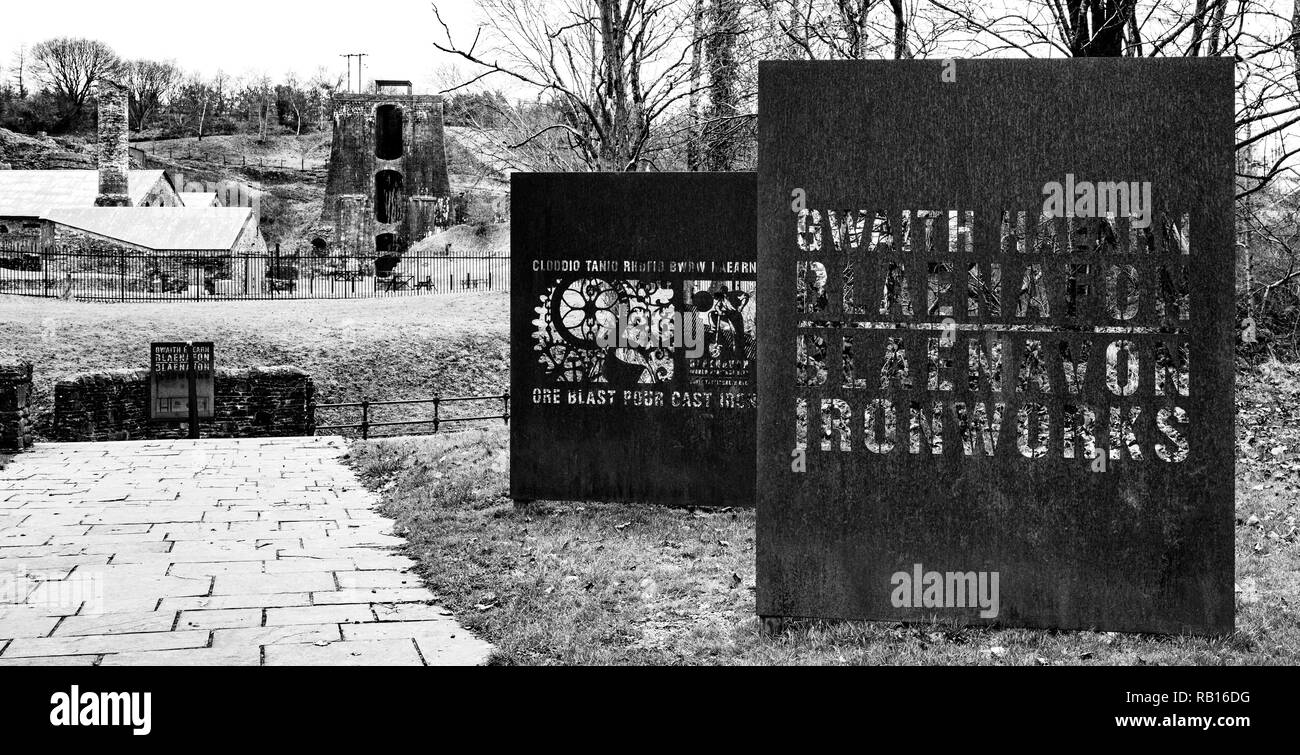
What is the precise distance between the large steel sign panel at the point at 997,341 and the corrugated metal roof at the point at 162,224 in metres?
33.2

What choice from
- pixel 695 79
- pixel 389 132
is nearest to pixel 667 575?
pixel 695 79

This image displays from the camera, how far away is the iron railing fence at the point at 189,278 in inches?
1176

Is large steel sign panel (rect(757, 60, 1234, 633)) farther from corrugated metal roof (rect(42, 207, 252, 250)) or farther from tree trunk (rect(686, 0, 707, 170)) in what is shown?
corrugated metal roof (rect(42, 207, 252, 250))

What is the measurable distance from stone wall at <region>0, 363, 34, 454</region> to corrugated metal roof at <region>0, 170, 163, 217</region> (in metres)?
28.7

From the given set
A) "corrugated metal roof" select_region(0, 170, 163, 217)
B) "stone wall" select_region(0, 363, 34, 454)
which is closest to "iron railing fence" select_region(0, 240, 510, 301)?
"corrugated metal roof" select_region(0, 170, 163, 217)

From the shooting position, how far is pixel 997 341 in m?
5.03

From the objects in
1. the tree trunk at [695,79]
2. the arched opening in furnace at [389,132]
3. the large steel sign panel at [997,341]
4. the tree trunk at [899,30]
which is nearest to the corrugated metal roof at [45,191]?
the arched opening in furnace at [389,132]

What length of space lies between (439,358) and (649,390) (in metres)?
16.0

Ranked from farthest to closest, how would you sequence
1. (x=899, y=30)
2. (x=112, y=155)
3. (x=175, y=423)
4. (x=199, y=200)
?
(x=199, y=200) < (x=112, y=155) < (x=175, y=423) < (x=899, y=30)

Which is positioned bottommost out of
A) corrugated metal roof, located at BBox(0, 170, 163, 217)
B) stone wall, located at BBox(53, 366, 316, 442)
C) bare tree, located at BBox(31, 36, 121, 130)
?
stone wall, located at BBox(53, 366, 316, 442)

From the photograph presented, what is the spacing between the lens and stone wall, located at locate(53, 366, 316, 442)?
54.2 feet

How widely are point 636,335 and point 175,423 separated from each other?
10772mm

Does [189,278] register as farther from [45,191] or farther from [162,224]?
[45,191]

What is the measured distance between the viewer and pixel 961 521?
16.6 feet
